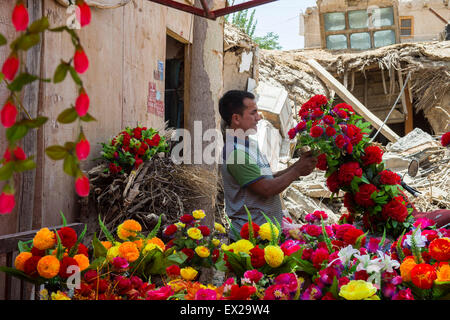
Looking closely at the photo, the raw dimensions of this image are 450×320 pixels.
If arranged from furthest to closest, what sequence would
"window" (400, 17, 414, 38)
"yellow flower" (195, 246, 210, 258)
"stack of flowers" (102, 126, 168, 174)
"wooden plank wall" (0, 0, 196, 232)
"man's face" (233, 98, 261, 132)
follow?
1. "window" (400, 17, 414, 38)
2. "stack of flowers" (102, 126, 168, 174)
3. "wooden plank wall" (0, 0, 196, 232)
4. "man's face" (233, 98, 261, 132)
5. "yellow flower" (195, 246, 210, 258)

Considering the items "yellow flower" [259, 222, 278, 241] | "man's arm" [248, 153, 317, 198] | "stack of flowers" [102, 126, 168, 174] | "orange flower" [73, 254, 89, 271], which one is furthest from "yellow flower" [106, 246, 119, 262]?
"stack of flowers" [102, 126, 168, 174]

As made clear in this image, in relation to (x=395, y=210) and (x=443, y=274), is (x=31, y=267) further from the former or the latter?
(x=395, y=210)

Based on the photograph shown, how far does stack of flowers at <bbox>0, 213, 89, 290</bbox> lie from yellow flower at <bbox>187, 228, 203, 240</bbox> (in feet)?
1.53

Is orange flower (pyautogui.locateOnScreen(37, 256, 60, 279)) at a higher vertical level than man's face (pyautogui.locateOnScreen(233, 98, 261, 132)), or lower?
lower

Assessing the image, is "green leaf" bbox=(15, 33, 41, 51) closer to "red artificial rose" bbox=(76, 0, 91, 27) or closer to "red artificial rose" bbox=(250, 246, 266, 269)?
"red artificial rose" bbox=(76, 0, 91, 27)

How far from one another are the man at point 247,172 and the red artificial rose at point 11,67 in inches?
68.3

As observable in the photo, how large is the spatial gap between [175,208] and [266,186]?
1275mm

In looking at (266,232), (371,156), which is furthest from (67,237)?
(371,156)

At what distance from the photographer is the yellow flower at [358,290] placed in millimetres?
1150

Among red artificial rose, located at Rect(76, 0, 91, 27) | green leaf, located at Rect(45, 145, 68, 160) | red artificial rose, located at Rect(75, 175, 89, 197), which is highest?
red artificial rose, located at Rect(76, 0, 91, 27)

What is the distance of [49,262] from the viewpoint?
137 cm

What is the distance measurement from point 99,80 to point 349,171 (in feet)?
7.04

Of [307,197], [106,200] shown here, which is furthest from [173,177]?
[307,197]

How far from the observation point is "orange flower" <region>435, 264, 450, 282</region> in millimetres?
1282
